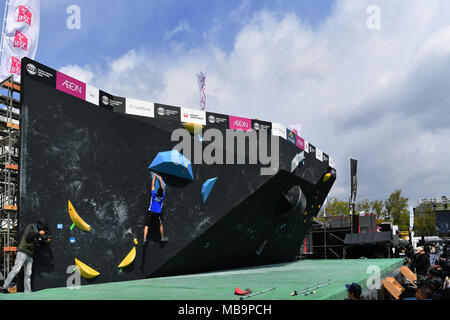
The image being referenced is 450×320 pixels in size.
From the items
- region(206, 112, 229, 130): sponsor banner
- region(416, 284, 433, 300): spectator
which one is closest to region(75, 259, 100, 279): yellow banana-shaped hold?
region(206, 112, 229, 130): sponsor banner

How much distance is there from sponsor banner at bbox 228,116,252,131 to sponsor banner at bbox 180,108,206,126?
106 cm

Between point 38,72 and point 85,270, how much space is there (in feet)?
13.2

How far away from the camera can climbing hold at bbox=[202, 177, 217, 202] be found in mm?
10574

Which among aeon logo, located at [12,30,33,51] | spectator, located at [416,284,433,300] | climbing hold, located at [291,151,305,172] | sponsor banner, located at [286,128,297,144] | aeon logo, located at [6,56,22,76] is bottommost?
spectator, located at [416,284,433,300]

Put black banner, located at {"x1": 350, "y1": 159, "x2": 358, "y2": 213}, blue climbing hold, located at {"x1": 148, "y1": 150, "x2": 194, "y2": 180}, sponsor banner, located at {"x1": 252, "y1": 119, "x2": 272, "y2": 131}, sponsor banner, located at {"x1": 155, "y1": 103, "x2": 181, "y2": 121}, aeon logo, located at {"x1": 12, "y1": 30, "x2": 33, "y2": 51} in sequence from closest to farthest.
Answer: blue climbing hold, located at {"x1": 148, "y1": 150, "x2": 194, "y2": 180}
sponsor banner, located at {"x1": 155, "y1": 103, "x2": 181, "y2": 121}
sponsor banner, located at {"x1": 252, "y1": 119, "x2": 272, "y2": 131}
aeon logo, located at {"x1": 12, "y1": 30, "x2": 33, "y2": 51}
black banner, located at {"x1": 350, "y1": 159, "x2": 358, "y2": 213}

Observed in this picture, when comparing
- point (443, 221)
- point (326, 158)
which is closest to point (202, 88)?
point (326, 158)

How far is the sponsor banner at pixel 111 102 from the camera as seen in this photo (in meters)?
8.53

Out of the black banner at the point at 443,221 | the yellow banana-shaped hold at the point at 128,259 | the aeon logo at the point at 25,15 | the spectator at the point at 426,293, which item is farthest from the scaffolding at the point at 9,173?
the black banner at the point at 443,221

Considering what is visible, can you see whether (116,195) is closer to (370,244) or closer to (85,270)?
(85,270)

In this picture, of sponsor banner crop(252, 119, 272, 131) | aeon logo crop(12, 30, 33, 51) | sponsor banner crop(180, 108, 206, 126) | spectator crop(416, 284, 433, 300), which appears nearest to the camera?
spectator crop(416, 284, 433, 300)

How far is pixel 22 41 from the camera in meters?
17.0

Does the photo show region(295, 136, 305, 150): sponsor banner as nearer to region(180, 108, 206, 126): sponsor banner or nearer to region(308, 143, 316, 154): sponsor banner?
region(308, 143, 316, 154): sponsor banner
